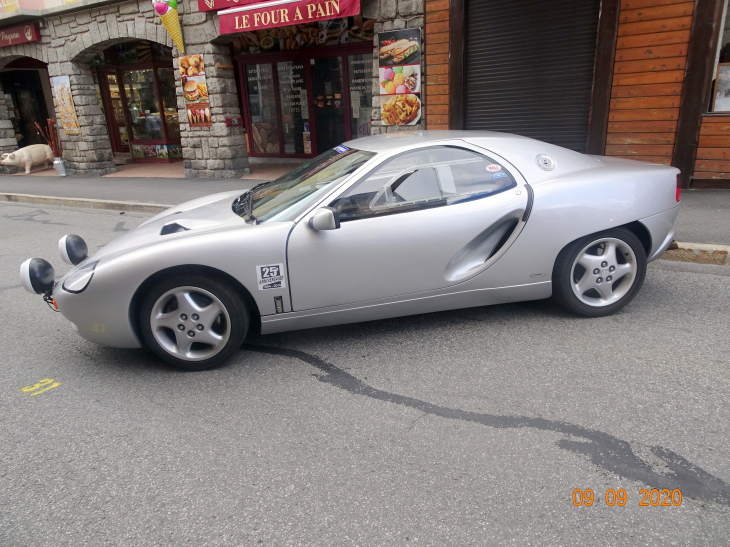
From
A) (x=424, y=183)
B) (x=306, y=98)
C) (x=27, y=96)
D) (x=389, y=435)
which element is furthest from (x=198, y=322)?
(x=27, y=96)

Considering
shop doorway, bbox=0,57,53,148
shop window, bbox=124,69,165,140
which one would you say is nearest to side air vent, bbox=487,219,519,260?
shop window, bbox=124,69,165,140

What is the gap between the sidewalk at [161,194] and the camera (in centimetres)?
577

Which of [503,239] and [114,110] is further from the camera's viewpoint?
[114,110]

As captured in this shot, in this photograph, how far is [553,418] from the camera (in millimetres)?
2646

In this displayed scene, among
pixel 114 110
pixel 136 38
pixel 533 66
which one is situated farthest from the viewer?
pixel 114 110

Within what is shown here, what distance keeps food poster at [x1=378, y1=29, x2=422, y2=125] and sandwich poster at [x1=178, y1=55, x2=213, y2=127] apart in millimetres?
4368

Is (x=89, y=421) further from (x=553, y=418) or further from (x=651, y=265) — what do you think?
(x=651, y=265)

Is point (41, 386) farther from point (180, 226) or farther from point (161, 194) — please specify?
point (161, 194)

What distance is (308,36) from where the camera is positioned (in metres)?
12.5

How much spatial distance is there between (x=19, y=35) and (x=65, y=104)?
2.33 meters

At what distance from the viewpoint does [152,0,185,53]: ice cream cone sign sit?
10711mm

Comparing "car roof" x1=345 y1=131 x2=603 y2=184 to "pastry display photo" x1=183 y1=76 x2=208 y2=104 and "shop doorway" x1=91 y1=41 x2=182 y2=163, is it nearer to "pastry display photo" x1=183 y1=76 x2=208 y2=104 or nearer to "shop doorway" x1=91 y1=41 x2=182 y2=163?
"pastry display photo" x1=183 y1=76 x2=208 y2=104

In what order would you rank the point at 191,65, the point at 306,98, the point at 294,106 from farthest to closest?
the point at 294,106 < the point at 306,98 < the point at 191,65

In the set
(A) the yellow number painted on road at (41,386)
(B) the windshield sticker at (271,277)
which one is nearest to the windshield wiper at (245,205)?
(B) the windshield sticker at (271,277)
